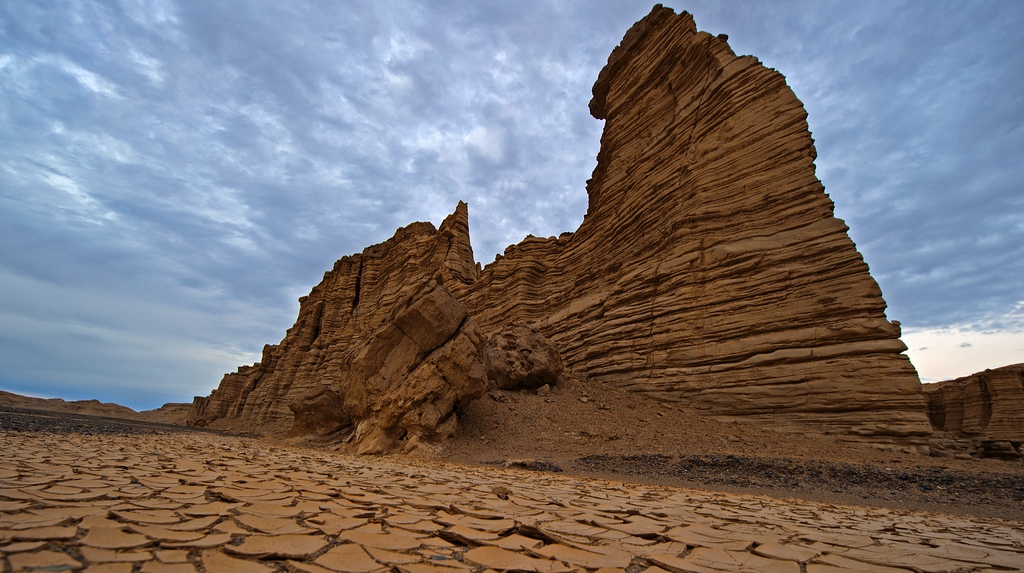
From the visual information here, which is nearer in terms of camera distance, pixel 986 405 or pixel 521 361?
pixel 521 361

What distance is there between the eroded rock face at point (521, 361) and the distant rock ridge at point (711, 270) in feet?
2.77

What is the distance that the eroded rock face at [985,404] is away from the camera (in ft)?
72.4

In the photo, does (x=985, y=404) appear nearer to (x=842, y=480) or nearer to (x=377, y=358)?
(x=842, y=480)

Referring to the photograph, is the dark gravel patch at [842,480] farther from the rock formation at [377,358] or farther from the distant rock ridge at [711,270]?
the rock formation at [377,358]

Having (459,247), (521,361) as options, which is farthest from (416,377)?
(459,247)

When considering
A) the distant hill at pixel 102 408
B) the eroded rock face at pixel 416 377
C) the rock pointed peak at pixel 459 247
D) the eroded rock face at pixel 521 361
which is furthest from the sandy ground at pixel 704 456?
A: the distant hill at pixel 102 408

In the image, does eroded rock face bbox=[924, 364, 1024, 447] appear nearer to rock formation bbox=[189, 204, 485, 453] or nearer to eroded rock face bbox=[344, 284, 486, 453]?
eroded rock face bbox=[344, 284, 486, 453]

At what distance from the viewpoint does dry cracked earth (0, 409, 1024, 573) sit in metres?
2.04

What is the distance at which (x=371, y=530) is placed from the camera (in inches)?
104

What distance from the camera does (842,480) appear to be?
7027 millimetres

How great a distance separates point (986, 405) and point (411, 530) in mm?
33538

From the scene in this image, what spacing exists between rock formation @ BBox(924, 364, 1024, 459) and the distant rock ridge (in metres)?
17.7

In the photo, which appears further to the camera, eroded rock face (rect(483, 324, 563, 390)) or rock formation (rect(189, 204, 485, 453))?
eroded rock face (rect(483, 324, 563, 390))

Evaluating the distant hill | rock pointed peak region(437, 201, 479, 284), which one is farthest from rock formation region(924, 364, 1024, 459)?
the distant hill
